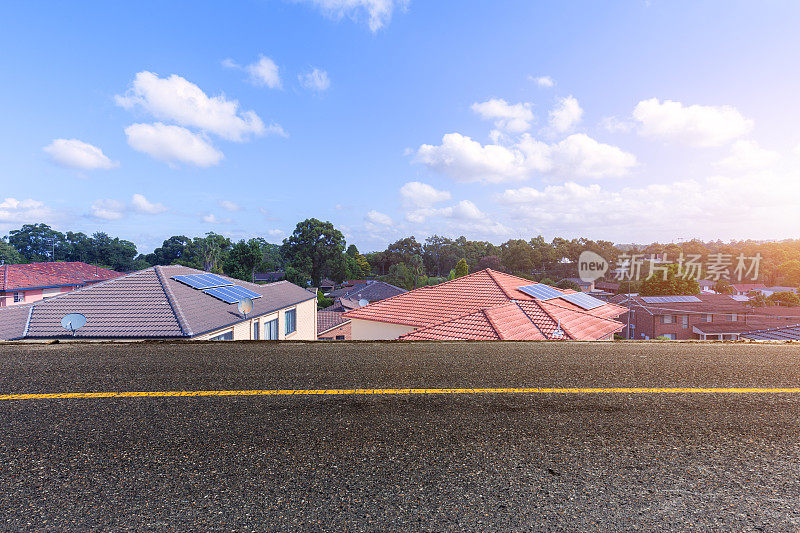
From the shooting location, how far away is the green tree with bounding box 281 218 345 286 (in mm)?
69375

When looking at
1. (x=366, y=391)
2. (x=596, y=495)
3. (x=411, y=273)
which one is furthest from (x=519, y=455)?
(x=411, y=273)

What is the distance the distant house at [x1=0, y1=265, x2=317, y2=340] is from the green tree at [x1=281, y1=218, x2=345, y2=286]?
50.2 metres

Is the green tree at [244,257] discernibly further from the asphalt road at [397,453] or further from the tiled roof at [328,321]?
the asphalt road at [397,453]

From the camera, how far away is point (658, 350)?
5137 mm

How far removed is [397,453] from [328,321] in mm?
28621

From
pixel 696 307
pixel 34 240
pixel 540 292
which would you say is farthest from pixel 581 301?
pixel 34 240

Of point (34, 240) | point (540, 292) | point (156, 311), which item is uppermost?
point (34, 240)

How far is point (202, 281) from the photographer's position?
58.5ft

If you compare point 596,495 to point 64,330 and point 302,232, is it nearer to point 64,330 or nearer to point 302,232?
point 64,330

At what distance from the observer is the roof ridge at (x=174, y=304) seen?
12.6 m

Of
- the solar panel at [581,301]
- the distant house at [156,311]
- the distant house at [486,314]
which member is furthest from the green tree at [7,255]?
the solar panel at [581,301]

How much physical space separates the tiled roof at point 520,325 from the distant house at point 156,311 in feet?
26.2

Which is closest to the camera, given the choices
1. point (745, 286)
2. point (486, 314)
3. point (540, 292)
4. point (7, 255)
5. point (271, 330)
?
point (486, 314)

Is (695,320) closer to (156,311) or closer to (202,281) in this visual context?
(202,281)
